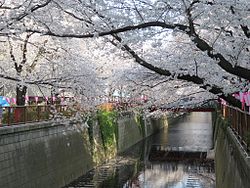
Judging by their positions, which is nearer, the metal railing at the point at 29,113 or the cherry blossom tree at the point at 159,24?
the cherry blossom tree at the point at 159,24

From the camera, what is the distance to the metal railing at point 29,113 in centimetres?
1651

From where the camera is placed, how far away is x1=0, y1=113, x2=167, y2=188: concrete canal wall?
49.9ft

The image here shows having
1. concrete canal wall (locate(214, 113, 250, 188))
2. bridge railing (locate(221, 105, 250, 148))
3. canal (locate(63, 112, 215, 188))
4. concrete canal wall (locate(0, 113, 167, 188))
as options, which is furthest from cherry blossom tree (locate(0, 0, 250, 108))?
canal (locate(63, 112, 215, 188))

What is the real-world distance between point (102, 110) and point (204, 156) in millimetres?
9247

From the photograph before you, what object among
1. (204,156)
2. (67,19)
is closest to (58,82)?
(67,19)

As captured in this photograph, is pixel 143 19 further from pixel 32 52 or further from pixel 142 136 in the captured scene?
pixel 142 136

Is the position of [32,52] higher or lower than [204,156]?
higher

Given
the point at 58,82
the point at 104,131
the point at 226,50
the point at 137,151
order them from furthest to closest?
the point at 137,151
the point at 104,131
the point at 58,82
the point at 226,50

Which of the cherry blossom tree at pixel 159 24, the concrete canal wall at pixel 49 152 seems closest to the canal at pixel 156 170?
the concrete canal wall at pixel 49 152

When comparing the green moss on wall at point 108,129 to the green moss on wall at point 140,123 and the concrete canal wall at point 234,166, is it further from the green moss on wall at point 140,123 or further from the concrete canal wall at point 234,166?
the concrete canal wall at point 234,166

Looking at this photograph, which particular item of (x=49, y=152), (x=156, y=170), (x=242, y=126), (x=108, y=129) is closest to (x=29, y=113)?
(x=49, y=152)

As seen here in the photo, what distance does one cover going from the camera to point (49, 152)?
19250 millimetres

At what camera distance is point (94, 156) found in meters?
26.0

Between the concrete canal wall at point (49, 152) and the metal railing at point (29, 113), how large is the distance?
49 centimetres
